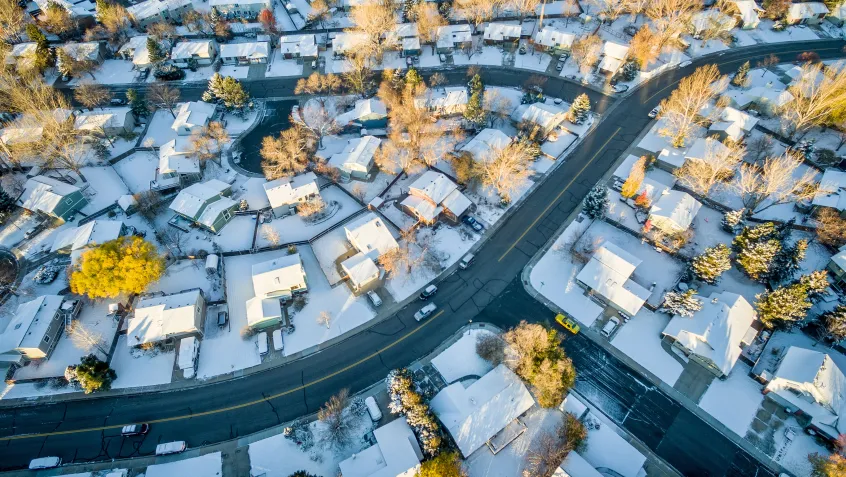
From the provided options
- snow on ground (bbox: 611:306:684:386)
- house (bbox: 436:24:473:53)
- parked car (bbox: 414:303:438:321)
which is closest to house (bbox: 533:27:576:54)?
house (bbox: 436:24:473:53)

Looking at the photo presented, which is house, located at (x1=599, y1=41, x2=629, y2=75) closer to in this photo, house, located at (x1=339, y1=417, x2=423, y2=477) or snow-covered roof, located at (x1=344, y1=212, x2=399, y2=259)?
snow-covered roof, located at (x1=344, y1=212, x2=399, y2=259)

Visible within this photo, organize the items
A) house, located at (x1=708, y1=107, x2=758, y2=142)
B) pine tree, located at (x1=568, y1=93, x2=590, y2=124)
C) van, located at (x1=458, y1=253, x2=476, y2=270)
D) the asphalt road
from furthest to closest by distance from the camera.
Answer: pine tree, located at (x1=568, y1=93, x2=590, y2=124) < house, located at (x1=708, y1=107, x2=758, y2=142) < van, located at (x1=458, y1=253, x2=476, y2=270) < the asphalt road

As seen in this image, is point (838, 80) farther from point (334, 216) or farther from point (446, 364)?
point (334, 216)

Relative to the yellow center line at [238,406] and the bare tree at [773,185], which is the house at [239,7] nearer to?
the yellow center line at [238,406]

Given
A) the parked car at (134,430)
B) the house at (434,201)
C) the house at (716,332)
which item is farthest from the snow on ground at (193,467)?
the house at (716,332)

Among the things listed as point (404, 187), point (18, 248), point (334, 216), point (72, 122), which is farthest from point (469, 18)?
point (18, 248)
